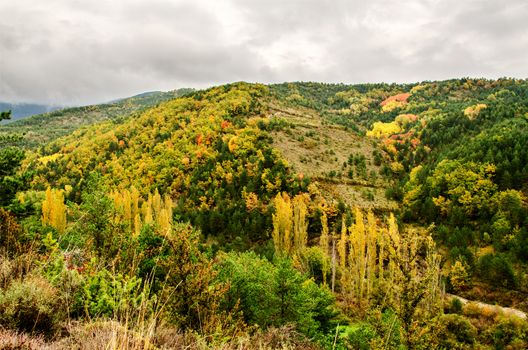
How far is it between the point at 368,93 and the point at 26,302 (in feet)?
631

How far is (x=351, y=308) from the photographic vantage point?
116 ft

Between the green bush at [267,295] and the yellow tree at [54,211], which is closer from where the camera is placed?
the green bush at [267,295]

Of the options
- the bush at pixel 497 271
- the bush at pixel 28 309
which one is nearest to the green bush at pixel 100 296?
the bush at pixel 28 309

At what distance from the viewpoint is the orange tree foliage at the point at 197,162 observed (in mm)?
57312

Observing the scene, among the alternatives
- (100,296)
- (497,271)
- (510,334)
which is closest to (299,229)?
(497,271)

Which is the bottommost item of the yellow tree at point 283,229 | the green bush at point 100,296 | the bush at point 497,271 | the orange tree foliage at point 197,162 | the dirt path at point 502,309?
the dirt path at point 502,309

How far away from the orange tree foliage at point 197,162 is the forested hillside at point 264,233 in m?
0.41

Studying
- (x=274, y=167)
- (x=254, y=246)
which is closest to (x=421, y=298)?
(x=254, y=246)

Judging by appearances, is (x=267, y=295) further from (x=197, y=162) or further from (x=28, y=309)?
(x=197, y=162)

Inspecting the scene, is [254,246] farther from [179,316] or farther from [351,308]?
[179,316]

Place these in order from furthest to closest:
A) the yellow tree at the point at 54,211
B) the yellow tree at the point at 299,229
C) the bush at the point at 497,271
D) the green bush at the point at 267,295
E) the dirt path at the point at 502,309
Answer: the yellow tree at the point at 54,211 → the yellow tree at the point at 299,229 → the bush at the point at 497,271 → the dirt path at the point at 502,309 → the green bush at the point at 267,295

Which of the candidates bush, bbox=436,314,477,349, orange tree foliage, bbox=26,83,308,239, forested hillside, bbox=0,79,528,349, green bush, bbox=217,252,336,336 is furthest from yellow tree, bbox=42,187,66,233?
A: bush, bbox=436,314,477,349

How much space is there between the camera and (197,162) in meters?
68.8

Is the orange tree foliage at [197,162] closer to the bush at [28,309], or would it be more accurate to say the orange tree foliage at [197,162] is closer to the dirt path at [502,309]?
the dirt path at [502,309]
